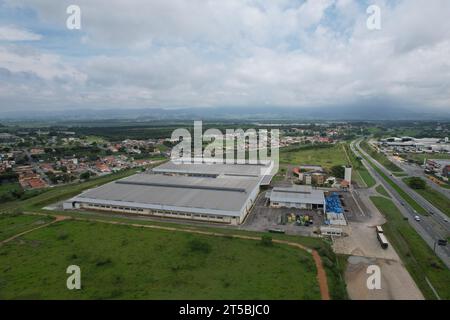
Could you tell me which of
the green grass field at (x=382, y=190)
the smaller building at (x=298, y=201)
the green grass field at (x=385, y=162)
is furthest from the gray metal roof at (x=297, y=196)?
the green grass field at (x=385, y=162)

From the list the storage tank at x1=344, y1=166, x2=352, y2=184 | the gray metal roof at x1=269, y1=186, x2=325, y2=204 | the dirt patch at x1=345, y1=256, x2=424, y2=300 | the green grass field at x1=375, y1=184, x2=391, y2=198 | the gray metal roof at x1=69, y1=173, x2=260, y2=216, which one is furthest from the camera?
the storage tank at x1=344, y1=166, x2=352, y2=184

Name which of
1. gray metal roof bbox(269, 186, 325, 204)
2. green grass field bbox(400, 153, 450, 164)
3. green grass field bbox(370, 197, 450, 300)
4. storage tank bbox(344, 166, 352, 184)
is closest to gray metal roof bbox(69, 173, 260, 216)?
gray metal roof bbox(269, 186, 325, 204)

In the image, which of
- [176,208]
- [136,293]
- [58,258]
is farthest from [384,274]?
[58,258]

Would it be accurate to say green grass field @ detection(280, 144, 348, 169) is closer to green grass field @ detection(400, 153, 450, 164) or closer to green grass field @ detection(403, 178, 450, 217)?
green grass field @ detection(400, 153, 450, 164)

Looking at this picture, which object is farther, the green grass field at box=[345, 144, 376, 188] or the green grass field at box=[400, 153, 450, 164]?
the green grass field at box=[400, 153, 450, 164]

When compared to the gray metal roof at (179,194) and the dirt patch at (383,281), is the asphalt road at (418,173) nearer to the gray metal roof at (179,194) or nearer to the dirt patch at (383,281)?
the dirt patch at (383,281)

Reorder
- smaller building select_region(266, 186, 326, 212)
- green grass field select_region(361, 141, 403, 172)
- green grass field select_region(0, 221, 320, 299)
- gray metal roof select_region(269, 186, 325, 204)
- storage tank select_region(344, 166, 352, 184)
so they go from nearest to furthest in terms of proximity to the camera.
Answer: green grass field select_region(0, 221, 320, 299), smaller building select_region(266, 186, 326, 212), gray metal roof select_region(269, 186, 325, 204), storage tank select_region(344, 166, 352, 184), green grass field select_region(361, 141, 403, 172)
